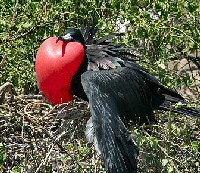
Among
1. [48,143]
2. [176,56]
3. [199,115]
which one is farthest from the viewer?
[176,56]

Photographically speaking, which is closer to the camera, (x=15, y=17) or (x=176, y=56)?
(x=15, y=17)

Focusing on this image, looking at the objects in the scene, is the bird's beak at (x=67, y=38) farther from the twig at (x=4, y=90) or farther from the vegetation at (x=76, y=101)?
the twig at (x=4, y=90)

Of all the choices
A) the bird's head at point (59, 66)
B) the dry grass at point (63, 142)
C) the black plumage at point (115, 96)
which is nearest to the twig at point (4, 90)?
the dry grass at point (63, 142)

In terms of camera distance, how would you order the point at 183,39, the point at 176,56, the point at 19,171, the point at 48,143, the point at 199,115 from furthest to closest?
1. the point at 176,56
2. the point at 183,39
3. the point at 199,115
4. the point at 48,143
5. the point at 19,171

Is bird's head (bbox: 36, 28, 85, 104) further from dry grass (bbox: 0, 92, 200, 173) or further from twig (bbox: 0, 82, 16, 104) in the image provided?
twig (bbox: 0, 82, 16, 104)

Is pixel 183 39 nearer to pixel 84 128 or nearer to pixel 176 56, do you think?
pixel 176 56

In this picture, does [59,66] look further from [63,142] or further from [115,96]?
[63,142]

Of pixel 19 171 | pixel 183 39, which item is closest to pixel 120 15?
pixel 183 39

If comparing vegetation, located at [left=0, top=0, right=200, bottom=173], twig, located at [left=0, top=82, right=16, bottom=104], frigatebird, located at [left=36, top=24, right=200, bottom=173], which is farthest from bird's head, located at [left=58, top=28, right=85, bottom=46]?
twig, located at [left=0, top=82, right=16, bottom=104]
